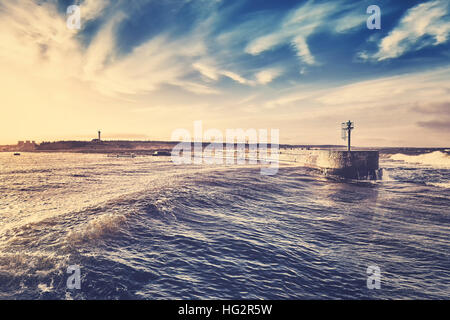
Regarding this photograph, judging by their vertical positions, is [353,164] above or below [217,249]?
above

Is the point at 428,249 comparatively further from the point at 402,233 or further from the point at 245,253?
the point at 245,253

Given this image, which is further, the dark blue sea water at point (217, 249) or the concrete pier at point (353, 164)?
the concrete pier at point (353, 164)

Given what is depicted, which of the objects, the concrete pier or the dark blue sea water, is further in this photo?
the concrete pier

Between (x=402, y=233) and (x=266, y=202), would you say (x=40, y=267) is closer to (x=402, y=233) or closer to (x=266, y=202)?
(x=266, y=202)

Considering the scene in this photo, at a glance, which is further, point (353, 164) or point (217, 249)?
point (353, 164)

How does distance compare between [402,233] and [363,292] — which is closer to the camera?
[363,292]

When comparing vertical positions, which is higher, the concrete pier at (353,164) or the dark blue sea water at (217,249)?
the concrete pier at (353,164)

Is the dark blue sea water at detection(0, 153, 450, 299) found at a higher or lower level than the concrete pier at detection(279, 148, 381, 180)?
lower

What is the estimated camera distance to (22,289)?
18.8ft
